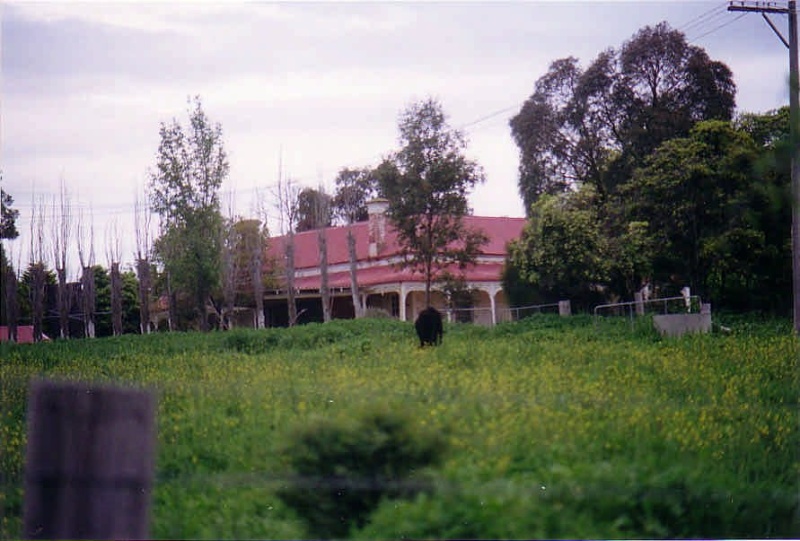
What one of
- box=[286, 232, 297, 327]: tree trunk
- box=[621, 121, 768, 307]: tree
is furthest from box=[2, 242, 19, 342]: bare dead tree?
box=[621, 121, 768, 307]: tree

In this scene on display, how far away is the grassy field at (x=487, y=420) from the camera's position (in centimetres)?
434

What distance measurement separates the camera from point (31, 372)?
5.32 meters

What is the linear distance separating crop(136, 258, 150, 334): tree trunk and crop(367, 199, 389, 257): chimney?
5.08ft

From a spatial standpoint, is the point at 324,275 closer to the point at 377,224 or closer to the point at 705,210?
the point at 377,224

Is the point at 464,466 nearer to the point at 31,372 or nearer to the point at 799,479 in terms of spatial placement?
the point at 799,479

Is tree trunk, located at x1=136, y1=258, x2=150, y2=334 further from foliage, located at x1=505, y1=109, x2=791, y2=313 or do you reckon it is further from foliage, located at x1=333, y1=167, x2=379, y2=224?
foliage, located at x1=505, y1=109, x2=791, y2=313

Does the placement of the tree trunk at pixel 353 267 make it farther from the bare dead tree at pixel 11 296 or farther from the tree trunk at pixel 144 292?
the bare dead tree at pixel 11 296

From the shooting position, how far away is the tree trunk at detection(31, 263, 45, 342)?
5609mm

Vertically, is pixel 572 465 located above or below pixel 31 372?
below

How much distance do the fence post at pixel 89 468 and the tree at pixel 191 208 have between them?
1606mm

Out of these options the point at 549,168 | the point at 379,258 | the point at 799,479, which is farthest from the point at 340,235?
the point at 799,479

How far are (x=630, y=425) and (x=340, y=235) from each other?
2.37 m

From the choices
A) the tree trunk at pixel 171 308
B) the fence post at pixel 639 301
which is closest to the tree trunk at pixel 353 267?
the tree trunk at pixel 171 308

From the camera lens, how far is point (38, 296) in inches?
226
